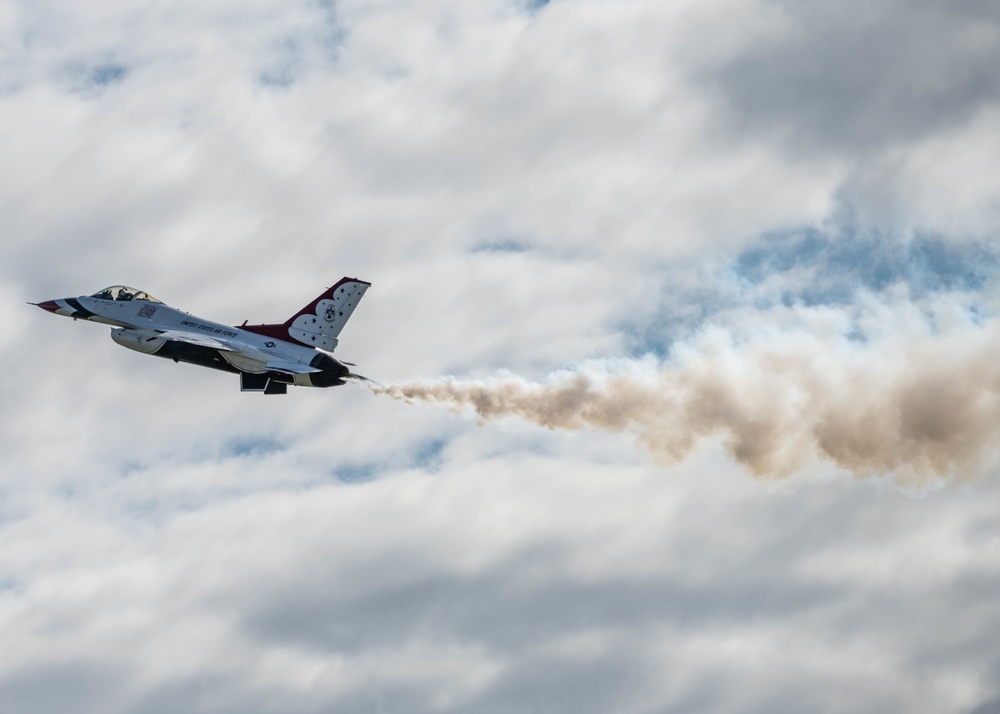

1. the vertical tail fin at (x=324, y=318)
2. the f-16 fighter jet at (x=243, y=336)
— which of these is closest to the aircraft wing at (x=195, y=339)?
the f-16 fighter jet at (x=243, y=336)

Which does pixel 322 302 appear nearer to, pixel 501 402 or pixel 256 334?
pixel 256 334

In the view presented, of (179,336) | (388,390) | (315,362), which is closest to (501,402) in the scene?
(388,390)

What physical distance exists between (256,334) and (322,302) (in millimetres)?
4736

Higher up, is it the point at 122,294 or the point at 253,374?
the point at 122,294

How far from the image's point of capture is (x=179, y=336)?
74.8m

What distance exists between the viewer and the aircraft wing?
240 ft

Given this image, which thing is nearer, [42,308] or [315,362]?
[315,362]

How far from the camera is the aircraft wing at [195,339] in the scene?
240 ft

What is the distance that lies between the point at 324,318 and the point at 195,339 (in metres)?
8.01

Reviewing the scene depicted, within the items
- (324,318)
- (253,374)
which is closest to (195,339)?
(253,374)

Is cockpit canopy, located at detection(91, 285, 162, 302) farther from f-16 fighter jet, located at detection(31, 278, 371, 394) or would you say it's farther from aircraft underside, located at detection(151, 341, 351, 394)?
aircraft underside, located at detection(151, 341, 351, 394)

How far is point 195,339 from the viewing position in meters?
74.3

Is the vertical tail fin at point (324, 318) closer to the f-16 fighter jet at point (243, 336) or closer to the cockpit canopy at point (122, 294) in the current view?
the f-16 fighter jet at point (243, 336)

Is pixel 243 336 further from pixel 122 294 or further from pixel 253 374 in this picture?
pixel 122 294
